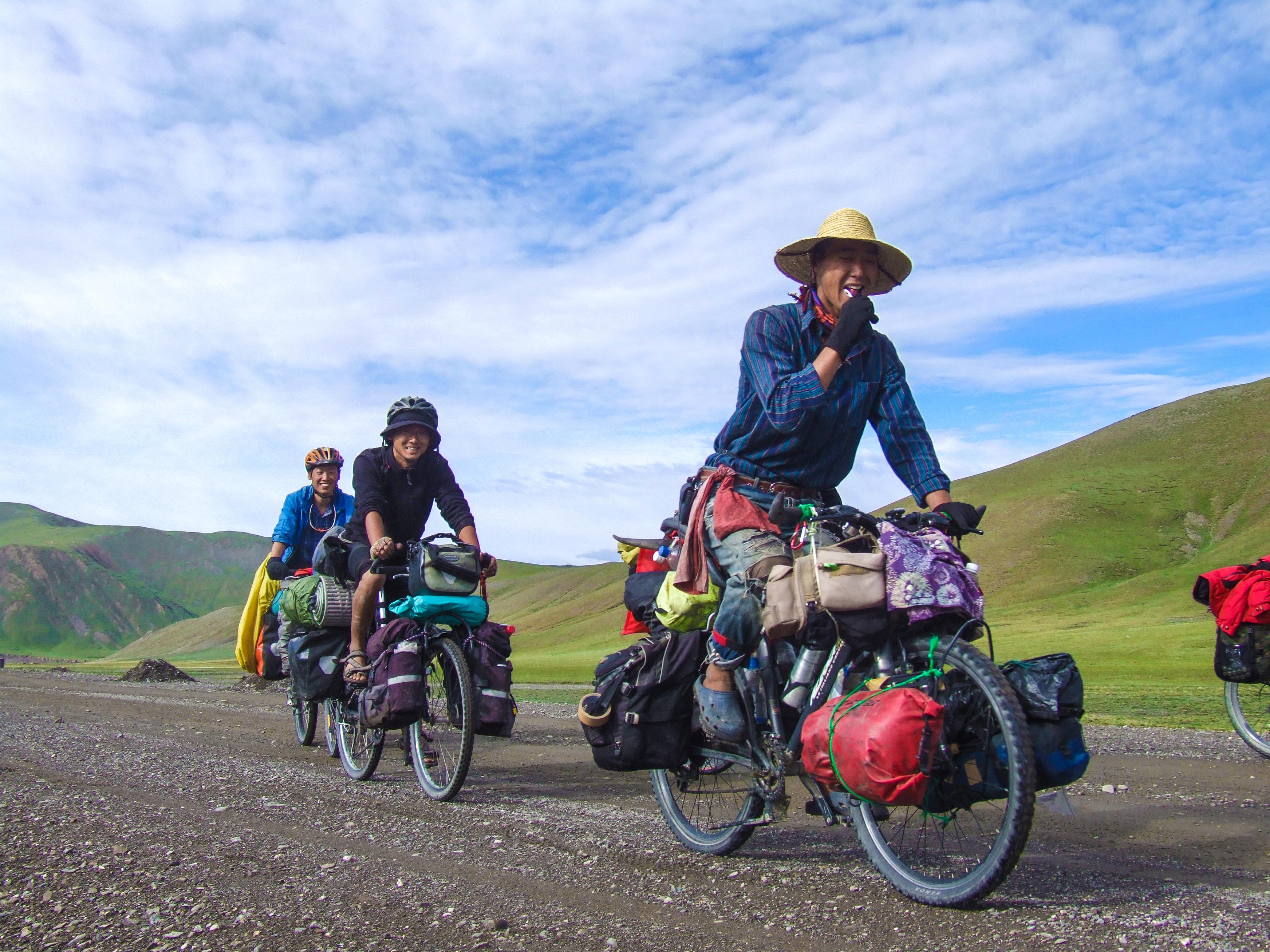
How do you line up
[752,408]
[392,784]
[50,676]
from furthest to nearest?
[50,676] → [392,784] → [752,408]

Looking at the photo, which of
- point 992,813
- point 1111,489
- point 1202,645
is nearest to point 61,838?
point 992,813

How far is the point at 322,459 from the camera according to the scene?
31.8 feet

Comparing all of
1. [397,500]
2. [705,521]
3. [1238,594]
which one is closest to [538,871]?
[705,521]

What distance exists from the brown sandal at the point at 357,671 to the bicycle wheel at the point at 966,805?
14.2 feet

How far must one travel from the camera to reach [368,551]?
7602mm

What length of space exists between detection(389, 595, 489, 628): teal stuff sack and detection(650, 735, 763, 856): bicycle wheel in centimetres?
213

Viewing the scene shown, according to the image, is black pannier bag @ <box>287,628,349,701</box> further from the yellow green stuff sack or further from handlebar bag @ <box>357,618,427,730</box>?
the yellow green stuff sack

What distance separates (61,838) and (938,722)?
4124mm

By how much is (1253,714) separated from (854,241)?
18.8 feet

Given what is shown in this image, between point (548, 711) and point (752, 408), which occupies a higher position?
point (752, 408)

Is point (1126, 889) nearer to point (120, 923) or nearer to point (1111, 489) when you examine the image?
point (120, 923)

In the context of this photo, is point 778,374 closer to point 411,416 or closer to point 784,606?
point 784,606

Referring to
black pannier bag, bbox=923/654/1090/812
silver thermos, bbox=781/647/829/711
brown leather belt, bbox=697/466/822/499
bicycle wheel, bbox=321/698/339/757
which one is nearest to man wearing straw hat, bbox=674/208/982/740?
brown leather belt, bbox=697/466/822/499

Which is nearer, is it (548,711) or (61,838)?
(61,838)
